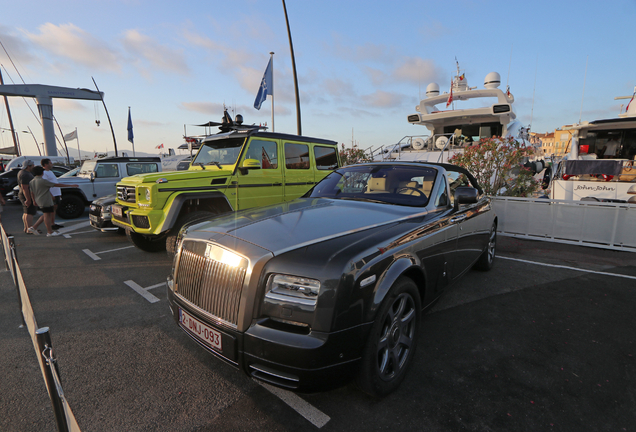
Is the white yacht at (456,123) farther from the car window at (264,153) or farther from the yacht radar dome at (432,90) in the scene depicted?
the car window at (264,153)

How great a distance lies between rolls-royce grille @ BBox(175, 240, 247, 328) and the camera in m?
2.10

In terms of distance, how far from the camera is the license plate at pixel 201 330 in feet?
7.10

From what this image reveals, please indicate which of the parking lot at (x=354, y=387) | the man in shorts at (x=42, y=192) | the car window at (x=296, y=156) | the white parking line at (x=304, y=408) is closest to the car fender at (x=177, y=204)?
the parking lot at (x=354, y=387)

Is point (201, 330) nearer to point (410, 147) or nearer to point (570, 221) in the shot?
point (570, 221)

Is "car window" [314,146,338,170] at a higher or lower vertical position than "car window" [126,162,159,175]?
higher

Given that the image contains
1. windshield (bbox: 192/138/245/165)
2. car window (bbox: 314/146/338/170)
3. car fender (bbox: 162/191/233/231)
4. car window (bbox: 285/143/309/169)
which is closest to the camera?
car fender (bbox: 162/191/233/231)

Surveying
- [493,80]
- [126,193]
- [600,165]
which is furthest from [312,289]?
[493,80]

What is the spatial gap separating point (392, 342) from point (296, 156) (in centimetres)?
494

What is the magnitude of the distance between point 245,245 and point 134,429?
138 centimetres

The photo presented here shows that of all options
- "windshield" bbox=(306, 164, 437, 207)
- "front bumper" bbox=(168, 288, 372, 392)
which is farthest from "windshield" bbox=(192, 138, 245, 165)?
"front bumper" bbox=(168, 288, 372, 392)

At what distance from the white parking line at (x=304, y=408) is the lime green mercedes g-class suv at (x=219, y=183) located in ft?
8.61

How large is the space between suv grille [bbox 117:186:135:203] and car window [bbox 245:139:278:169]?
1.93 metres

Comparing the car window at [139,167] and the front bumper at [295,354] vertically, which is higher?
the car window at [139,167]

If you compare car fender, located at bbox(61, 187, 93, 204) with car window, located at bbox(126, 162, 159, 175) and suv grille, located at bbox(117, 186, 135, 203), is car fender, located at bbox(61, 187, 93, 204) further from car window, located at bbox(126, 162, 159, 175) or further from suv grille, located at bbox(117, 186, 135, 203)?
suv grille, located at bbox(117, 186, 135, 203)
